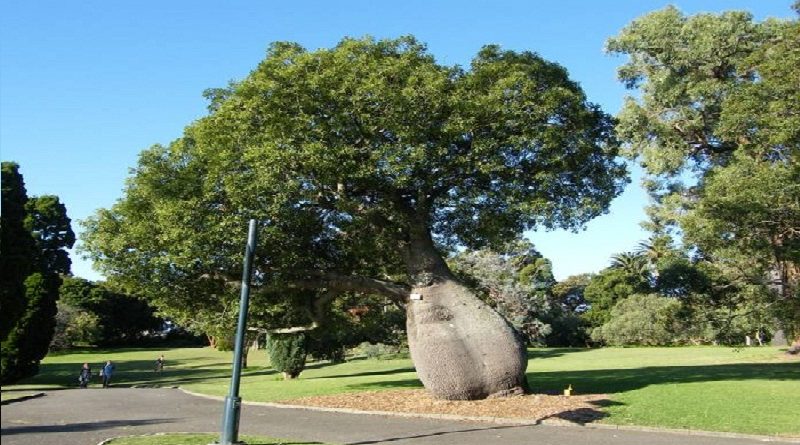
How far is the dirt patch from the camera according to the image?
14.4 m

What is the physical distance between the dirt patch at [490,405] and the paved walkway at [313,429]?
0.90 meters

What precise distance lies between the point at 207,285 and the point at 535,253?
224ft

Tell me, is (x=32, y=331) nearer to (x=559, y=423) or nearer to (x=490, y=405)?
(x=490, y=405)

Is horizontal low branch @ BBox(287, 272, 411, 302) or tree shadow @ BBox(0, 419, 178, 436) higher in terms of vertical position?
horizontal low branch @ BBox(287, 272, 411, 302)

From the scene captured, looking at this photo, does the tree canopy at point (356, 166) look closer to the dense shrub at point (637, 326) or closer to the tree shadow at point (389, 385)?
the tree shadow at point (389, 385)

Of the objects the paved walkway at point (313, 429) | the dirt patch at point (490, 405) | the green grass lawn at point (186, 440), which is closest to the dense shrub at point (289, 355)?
the dirt patch at point (490, 405)

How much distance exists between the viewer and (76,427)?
505 inches

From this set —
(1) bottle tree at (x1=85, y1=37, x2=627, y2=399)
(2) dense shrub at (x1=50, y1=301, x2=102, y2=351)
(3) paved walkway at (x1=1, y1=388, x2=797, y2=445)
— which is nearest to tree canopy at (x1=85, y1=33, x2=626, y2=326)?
(1) bottle tree at (x1=85, y1=37, x2=627, y2=399)

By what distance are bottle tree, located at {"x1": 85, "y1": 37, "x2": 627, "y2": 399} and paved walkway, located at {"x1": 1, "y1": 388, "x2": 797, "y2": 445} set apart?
331 cm

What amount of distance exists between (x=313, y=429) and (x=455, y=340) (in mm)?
5089

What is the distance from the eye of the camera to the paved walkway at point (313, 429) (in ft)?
37.3

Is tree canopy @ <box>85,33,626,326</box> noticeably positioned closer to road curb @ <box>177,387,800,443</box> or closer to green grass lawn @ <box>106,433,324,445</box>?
road curb @ <box>177,387,800,443</box>

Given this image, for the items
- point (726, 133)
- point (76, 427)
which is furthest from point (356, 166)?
point (726, 133)

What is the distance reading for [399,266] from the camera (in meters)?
21.8
